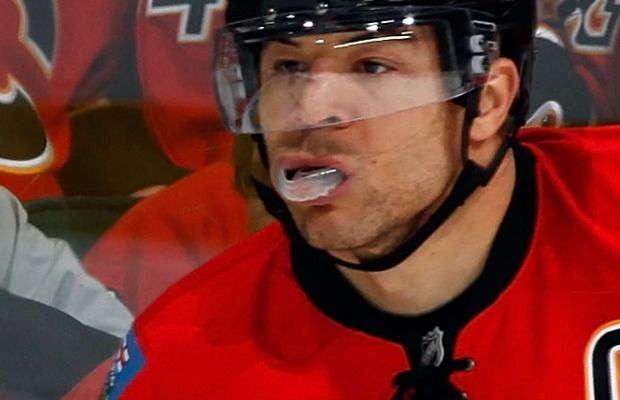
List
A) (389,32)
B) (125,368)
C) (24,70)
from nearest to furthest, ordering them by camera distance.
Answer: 1. (389,32)
2. (125,368)
3. (24,70)

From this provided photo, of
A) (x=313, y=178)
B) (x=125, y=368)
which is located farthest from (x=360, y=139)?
(x=125, y=368)

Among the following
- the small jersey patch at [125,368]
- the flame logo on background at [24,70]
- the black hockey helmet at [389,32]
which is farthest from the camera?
the flame logo on background at [24,70]

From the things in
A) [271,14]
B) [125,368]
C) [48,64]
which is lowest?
[125,368]

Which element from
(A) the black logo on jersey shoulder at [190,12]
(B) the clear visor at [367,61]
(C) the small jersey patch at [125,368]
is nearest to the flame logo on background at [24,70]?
(A) the black logo on jersey shoulder at [190,12]

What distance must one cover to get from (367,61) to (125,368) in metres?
0.36

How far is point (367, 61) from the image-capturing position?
859 mm

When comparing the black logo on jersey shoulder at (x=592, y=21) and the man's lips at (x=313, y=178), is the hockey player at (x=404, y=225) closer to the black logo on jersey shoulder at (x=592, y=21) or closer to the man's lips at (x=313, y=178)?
the man's lips at (x=313, y=178)

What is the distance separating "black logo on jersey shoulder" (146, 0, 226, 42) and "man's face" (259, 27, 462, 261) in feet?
2.01

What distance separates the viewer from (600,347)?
2.82 feet

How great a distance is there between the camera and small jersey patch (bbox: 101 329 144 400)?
0.99 meters

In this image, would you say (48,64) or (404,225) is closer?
(404,225)

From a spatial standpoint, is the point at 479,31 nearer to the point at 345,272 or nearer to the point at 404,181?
the point at 404,181

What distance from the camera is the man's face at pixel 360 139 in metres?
0.84

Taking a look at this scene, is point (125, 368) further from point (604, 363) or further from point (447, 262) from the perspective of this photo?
point (604, 363)
